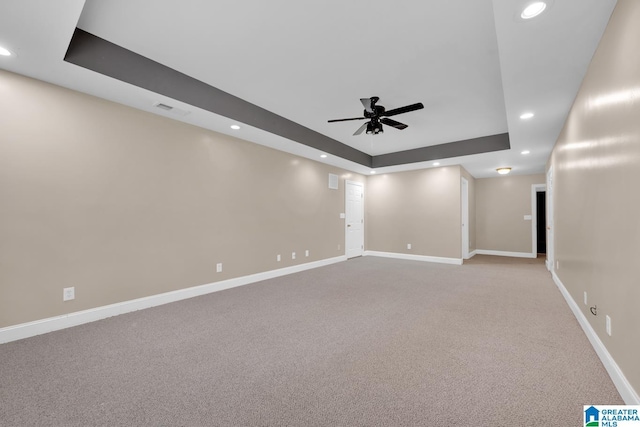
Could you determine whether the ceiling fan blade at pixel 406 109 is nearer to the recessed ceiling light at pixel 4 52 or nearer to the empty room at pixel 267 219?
the empty room at pixel 267 219

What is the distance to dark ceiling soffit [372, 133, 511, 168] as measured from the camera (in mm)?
5234

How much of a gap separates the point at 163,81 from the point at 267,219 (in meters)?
2.70

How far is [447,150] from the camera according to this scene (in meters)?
5.89

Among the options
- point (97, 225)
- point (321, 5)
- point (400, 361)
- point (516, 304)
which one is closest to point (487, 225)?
point (516, 304)

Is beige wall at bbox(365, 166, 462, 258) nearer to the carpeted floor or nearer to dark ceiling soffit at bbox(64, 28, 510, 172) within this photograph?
dark ceiling soffit at bbox(64, 28, 510, 172)

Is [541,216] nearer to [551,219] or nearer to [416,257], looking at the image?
[551,219]

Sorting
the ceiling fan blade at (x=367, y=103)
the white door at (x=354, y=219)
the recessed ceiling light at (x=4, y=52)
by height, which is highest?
the ceiling fan blade at (x=367, y=103)

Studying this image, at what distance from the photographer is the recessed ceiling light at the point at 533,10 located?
1.72 meters

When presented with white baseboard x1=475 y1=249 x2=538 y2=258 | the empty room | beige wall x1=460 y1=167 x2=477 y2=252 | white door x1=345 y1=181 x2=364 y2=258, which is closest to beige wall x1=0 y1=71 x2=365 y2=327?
the empty room

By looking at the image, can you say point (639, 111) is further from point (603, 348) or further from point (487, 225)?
point (487, 225)

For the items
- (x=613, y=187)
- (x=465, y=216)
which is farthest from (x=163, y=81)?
(x=465, y=216)

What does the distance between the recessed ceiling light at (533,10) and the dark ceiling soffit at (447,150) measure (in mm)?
3754

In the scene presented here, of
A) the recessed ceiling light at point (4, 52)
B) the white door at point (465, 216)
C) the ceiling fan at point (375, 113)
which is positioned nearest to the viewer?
the recessed ceiling light at point (4, 52)

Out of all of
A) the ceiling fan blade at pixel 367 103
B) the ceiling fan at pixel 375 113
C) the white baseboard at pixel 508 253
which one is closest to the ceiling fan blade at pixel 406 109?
the ceiling fan at pixel 375 113
